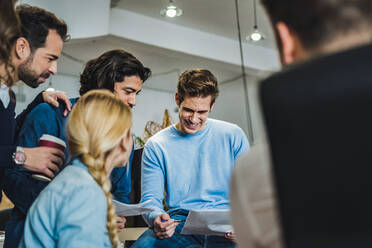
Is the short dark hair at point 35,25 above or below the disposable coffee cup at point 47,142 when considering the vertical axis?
above

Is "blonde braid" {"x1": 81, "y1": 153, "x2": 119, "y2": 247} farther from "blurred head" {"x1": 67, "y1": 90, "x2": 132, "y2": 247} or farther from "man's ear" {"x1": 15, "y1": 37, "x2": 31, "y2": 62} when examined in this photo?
"man's ear" {"x1": 15, "y1": 37, "x2": 31, "y2": 62}

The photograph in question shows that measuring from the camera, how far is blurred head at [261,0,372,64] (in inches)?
18.1

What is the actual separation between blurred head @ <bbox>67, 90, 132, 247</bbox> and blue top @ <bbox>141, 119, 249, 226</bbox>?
2.05 feet

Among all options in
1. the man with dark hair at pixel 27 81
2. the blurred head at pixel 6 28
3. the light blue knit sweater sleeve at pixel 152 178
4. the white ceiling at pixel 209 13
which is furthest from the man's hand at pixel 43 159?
the white ceiling at pixel 209 13

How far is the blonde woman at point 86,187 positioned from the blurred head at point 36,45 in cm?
32

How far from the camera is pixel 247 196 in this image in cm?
54

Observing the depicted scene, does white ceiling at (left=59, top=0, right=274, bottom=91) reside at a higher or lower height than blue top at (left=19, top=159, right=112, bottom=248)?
higher

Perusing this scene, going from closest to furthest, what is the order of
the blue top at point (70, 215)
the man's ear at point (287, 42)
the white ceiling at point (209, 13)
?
the man's ear at point (287, 42) → the blue top at point (70, 215) → the white ceiling at point (209, 13)

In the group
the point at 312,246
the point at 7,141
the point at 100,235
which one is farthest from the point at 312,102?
the point at 7,141

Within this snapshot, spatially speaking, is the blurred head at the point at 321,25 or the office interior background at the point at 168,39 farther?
the office interior background at the point at 168,39

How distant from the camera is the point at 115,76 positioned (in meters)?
1.82

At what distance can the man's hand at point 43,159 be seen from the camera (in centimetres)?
124

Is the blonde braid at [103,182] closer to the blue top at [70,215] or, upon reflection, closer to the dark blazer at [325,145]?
the blue top at [70,215]

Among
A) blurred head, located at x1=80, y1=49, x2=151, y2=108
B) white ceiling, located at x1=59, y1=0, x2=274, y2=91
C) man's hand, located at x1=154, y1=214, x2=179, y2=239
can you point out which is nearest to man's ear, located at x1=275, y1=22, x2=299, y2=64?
man's hand, located at x1=154, y1=214, x2=179, y2=239
